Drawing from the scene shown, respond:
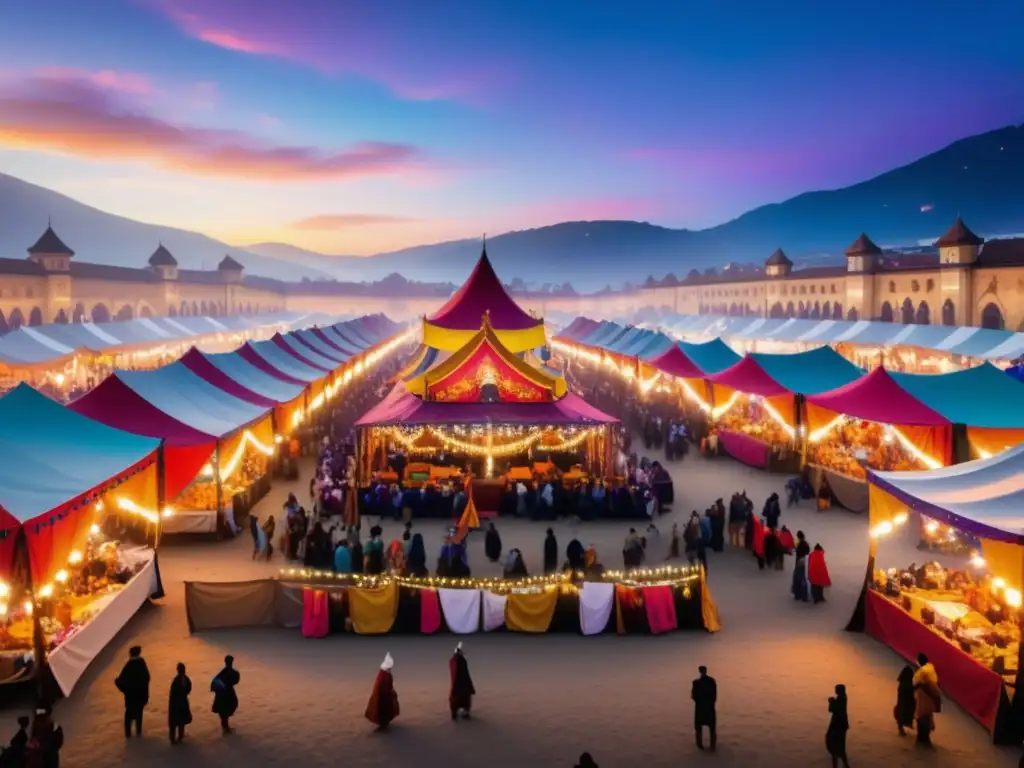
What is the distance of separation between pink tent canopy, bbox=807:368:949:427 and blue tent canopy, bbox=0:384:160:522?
1369cm

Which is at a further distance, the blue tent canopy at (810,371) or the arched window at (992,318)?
the arched window at (992,318)

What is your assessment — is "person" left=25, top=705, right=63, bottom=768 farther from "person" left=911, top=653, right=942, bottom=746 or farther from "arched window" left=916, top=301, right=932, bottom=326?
"arched window" left=916, top=301, right=932, bottom=326

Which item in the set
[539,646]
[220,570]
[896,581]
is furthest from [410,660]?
[896,581]

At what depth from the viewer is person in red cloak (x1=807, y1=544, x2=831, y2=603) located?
10.9 metres

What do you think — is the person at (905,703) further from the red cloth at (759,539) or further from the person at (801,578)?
the red cloth at (759,539)

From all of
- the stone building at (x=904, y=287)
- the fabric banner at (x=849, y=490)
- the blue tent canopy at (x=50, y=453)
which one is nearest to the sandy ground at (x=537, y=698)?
the blue tent canopy at (x=50, y=453)

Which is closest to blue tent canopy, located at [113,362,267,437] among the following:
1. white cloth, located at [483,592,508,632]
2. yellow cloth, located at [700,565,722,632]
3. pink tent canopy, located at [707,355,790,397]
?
white cloth, located at [483,592,508,632]

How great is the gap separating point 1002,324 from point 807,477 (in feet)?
85.4

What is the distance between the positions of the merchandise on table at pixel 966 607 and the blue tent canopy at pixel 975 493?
0.75 meters

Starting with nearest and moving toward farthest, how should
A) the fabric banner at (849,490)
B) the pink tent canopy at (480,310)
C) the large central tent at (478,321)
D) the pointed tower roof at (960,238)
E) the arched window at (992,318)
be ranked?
the fabric banner at (849,490) < the large central tent at (478,321) < the pink tent canopy at (480,310) < the arched window at (992,318) < the pointed tower roof at (960,238)

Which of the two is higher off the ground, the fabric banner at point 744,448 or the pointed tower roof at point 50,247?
the pointed tower roof at point 50,247

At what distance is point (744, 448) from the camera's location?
20.7 m

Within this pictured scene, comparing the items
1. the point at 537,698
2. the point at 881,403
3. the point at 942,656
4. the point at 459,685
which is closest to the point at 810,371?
the point at 881,403

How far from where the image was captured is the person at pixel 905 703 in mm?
7359
